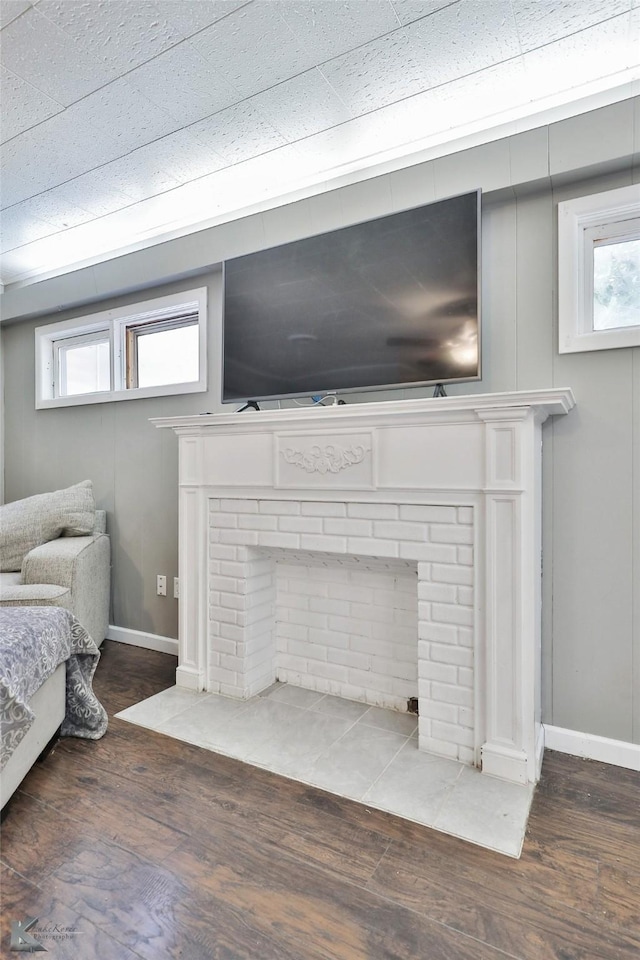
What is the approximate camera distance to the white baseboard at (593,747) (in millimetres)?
1805

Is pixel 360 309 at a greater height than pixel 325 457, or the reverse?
pixel 360 309

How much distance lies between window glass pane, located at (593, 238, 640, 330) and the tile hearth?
1670 millimetres

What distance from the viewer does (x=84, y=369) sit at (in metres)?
3.56

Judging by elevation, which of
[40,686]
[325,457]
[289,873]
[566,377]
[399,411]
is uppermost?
[566,377]

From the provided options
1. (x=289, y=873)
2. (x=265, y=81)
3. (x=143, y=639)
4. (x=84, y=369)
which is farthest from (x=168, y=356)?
(x=289, y=873)

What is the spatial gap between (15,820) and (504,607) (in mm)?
1651

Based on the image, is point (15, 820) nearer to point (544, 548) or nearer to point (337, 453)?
point (337, 453)

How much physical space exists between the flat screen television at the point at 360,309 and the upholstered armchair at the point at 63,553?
3.96 ft

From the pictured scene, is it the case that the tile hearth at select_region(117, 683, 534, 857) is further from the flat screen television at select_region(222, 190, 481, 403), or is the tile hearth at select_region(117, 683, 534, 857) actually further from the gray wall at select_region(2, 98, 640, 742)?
the flat screen television at select_region(222, 190, 481, 403)

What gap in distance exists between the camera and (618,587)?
184cm

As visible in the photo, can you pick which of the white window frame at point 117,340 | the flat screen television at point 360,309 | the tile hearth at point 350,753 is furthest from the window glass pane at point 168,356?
the tile hearth at point 350,753

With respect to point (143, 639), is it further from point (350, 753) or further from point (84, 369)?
point (84, 369)
